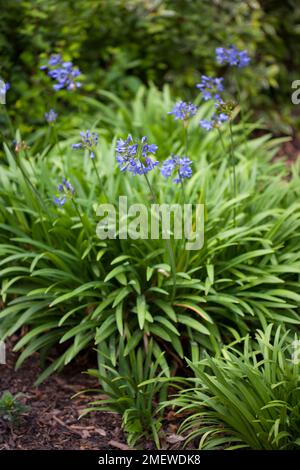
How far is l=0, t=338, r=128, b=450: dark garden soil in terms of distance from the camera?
3.27 metres

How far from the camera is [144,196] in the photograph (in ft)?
13.0

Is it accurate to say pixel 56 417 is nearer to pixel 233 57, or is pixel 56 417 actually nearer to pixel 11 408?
pixel 11 408

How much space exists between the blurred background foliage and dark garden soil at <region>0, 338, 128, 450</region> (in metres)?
2.29

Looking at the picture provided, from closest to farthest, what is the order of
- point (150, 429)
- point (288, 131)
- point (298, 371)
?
point (298, 371) → point (150, 429) → point (288, 131)

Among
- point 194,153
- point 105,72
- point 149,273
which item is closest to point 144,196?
point 149,273

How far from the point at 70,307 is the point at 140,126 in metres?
1.96

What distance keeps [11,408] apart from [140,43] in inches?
154

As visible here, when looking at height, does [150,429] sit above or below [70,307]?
below

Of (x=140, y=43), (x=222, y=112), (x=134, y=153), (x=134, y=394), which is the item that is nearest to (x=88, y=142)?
(x=134, y=153)

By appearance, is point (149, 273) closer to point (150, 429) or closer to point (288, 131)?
point (150, 429)

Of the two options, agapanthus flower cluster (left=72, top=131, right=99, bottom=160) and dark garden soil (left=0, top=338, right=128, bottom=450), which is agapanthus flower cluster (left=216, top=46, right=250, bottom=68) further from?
dark garden soil (left=0, top=338, right=128, bottom=450)

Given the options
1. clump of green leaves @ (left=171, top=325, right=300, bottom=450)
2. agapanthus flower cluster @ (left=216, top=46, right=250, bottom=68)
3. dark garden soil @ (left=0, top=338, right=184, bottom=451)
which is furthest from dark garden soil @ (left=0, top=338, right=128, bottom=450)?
agapanthus flower cluster @ (left=216, top=46, right=250, bottom=68)

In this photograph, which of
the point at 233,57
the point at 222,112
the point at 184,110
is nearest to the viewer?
the point at 184,110

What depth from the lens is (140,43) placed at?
6.09 metres
